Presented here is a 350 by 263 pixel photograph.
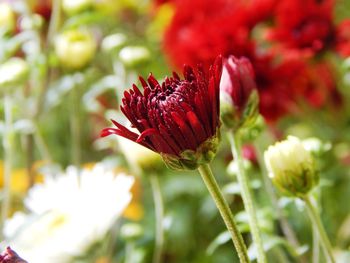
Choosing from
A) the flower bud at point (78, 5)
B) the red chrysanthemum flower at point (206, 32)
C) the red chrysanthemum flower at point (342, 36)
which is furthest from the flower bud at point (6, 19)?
A: the red chrysanthemum flower at point (342, 36)

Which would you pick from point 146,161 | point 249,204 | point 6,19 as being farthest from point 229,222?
point 6,19

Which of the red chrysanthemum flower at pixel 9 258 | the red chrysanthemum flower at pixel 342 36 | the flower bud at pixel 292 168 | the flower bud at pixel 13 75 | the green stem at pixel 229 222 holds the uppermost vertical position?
the flower bud at pixel 13 75

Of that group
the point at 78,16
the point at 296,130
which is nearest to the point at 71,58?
the point at 78,16

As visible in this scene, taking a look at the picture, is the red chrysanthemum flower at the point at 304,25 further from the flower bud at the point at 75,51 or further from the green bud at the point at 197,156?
the green bud at the point at 197,156

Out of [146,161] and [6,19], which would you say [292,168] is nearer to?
[146,161]

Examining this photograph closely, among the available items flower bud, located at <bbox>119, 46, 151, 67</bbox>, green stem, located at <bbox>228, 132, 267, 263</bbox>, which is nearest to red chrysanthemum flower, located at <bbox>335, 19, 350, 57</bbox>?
flower bud, located at <bbox>119, 46, 151, 67</bbox>

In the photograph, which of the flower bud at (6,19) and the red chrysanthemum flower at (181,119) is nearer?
the red chrysanthemum flower at (181,119)

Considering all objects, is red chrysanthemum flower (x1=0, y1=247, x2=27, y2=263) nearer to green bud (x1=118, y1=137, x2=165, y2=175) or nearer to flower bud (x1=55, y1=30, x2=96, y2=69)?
green bud (x1=118, y1=137, x2=165, y2=175)
